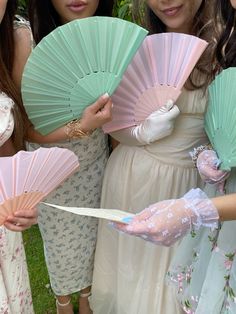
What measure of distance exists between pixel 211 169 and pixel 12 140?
61cm

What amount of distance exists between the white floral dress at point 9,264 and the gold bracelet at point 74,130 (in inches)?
8.1

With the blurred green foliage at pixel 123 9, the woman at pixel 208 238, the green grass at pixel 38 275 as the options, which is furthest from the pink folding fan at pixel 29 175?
the green grass at pixel 38 275

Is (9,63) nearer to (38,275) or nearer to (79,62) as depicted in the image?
(79,62)

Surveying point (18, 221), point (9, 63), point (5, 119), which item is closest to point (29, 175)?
point (18, 221)

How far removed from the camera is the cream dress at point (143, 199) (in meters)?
1.76

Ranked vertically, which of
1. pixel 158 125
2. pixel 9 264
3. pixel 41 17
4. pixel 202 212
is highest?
pixel 41 17

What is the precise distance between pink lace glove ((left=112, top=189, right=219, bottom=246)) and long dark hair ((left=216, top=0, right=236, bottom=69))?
0.49m

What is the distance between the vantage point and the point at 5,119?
4.98 feet

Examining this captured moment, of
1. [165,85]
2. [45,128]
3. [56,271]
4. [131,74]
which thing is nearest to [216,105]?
[165,85]

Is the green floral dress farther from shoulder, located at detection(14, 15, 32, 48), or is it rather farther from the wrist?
shoulder, located at detection(14, 15, 32, 48)

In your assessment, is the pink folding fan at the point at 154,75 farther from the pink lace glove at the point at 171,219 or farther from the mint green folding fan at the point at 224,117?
the pink lace glove at the point at 171,219

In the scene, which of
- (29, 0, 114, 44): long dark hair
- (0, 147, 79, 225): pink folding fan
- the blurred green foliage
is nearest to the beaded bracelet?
(0, 147, 79, 225): pink folding fan

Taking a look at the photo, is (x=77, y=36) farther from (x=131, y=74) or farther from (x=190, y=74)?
(x=190, y=74)

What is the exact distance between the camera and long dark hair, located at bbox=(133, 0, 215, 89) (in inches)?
65.8
